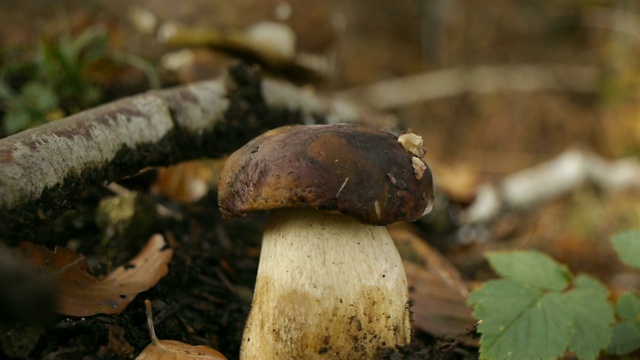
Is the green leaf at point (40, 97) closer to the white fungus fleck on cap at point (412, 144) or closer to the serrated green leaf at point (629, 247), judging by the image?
the white fungus fleck on cap at point (412, 144)

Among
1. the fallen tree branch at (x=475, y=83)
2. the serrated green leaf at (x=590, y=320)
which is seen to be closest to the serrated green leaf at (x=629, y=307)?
the serrated green leaf at (x=590, y=320)

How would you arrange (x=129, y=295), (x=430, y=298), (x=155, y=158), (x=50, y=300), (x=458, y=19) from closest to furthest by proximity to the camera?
(x=50, y=300), (x=129, y=295), (x=155, y=158), (x=430, y=298), (x=458, y=19)

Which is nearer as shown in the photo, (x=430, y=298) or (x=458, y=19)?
(x=430, y=298)

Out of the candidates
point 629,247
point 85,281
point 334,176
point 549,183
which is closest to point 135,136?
point 85,281

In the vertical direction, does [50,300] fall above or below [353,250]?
below

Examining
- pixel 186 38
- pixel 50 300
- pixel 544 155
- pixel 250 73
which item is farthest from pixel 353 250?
pixel 544 155

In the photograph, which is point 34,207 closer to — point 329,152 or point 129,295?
point 129,295

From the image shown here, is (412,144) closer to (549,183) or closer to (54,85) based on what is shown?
(54,85)
